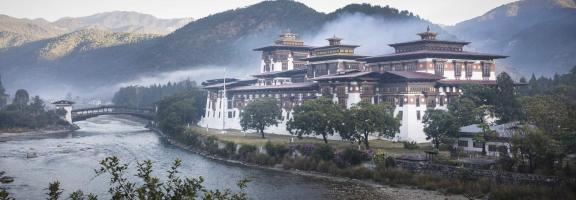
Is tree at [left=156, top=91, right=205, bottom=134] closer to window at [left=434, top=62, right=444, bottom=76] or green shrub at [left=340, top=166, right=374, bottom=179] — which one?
window at [left=434, top=62, right=444, bottom=76]

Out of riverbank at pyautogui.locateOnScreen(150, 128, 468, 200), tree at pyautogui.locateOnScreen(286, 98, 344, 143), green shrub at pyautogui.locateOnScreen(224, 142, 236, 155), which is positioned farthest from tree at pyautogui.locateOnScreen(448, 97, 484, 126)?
green shrub at pyautogui.locateOnScreen(224, 142, 236, 155)

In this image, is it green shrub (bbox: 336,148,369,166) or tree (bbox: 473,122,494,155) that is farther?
green shrub (bbox: 336,148,369,166)

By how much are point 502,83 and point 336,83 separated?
22894 millimetres

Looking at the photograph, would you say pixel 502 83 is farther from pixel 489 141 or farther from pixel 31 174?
pixel 31 174

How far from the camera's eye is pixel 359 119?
75.1 meters

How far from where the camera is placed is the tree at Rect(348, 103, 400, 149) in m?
74.5

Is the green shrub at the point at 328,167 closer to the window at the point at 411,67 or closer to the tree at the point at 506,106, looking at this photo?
the tree at the point at 506,106

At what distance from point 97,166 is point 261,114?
1089 inches

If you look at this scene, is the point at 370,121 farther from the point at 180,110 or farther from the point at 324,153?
the point at 180,110

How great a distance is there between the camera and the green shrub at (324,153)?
72.6 metres

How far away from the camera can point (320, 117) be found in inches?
3113

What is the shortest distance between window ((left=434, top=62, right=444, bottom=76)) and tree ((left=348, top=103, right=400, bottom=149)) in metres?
20.4

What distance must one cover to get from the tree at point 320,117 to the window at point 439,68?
65.3 ft

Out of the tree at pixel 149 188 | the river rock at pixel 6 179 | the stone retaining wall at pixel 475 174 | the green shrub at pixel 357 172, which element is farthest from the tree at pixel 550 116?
the river rock at pixel 6 179
